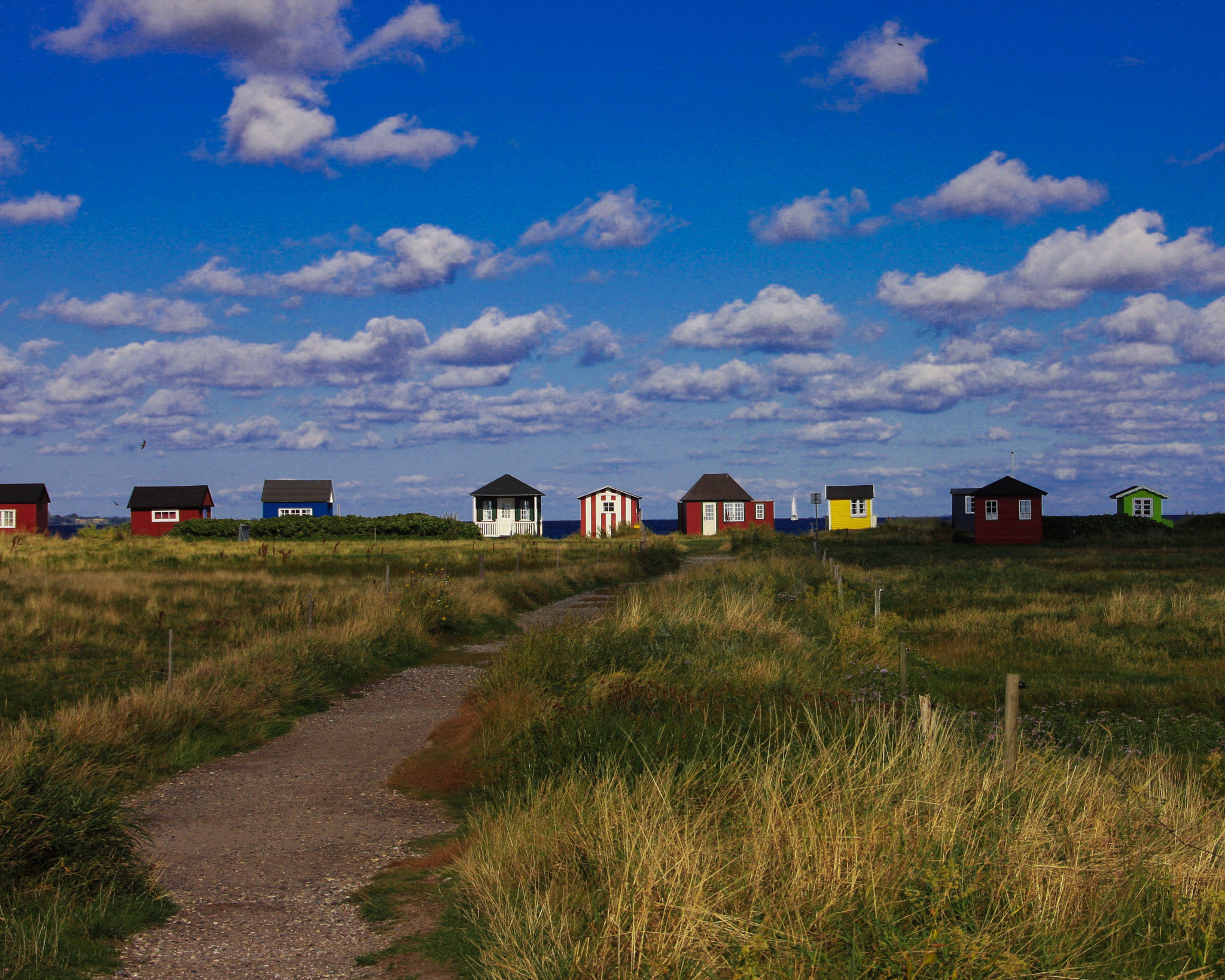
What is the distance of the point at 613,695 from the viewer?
9289mm

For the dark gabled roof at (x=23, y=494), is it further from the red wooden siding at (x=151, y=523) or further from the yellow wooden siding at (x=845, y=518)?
the yellow wooden siding at (x=845, y=518)

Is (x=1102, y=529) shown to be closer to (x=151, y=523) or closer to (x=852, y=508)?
(x=852, y=508)

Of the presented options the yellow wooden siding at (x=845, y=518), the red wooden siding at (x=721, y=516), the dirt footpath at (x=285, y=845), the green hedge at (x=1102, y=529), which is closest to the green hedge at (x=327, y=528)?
the red wooden siding at (x=721, y=516)

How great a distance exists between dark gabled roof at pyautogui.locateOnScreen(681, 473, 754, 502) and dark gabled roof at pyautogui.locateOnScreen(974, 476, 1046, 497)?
785 inches

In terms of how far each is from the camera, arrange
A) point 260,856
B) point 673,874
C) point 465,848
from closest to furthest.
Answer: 1. point 673,874
2. point 465,848
3. point 260,856

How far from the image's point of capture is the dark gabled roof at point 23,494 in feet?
204

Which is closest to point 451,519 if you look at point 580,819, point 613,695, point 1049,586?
point 1049,586

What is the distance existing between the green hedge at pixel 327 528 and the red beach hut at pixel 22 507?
1216 cm

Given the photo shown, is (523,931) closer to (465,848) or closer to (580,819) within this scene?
(580,819)

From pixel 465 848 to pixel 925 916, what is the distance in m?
3.48

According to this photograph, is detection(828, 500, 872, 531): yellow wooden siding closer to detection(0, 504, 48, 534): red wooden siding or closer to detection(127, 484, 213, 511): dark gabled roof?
detection(127, 484, 213, 511): dark gabled roof

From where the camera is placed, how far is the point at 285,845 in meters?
7.27

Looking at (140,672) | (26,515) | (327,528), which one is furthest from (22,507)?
(140,672)

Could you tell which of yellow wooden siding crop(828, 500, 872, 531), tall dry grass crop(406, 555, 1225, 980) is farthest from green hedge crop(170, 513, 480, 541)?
tall dry grass crop(406, 555, 1225, 980)
